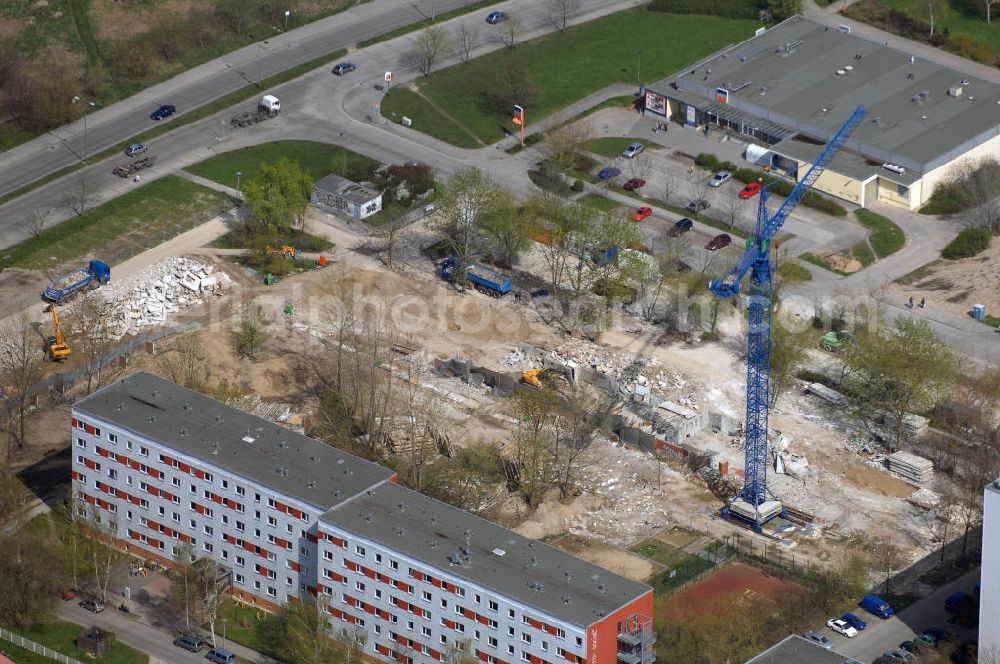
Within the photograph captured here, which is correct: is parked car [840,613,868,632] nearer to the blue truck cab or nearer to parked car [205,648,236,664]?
the blue truck cab

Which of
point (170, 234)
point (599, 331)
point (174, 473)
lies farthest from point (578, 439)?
point (170, 234)

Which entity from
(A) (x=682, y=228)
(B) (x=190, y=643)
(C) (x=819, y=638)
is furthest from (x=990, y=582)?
(A) (x=682, y=228)

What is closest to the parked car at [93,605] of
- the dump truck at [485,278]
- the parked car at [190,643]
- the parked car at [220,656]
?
the parked car at [190,643]

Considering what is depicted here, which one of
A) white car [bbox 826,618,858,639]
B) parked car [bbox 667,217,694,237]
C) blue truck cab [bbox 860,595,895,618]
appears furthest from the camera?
parked car [bbox 667,217,694,237]

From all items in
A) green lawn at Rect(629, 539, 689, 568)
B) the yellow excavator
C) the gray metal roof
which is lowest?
green lawn at Rect(629, 539, 689, 568)

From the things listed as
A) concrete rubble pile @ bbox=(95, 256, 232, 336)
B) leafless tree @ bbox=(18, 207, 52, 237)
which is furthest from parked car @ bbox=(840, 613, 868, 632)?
leafless tree @ bbox=(18, 207, 52, 237)

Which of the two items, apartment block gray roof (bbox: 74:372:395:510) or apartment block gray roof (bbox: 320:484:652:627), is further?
apartment block gray roof (bbox: 74:372:395:510)

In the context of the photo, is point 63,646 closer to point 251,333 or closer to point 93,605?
point 93,605

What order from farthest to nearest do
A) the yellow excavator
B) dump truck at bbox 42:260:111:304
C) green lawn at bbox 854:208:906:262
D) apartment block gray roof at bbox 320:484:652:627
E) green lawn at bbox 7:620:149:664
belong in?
green lawn at bbox 854:208:906:262 → dump truck at bbox 42:260:111:304 → the yellow excavator → green lawn at bbox 7:620:149:664 → apartment block gray roof at bbox 320:484:652:627
